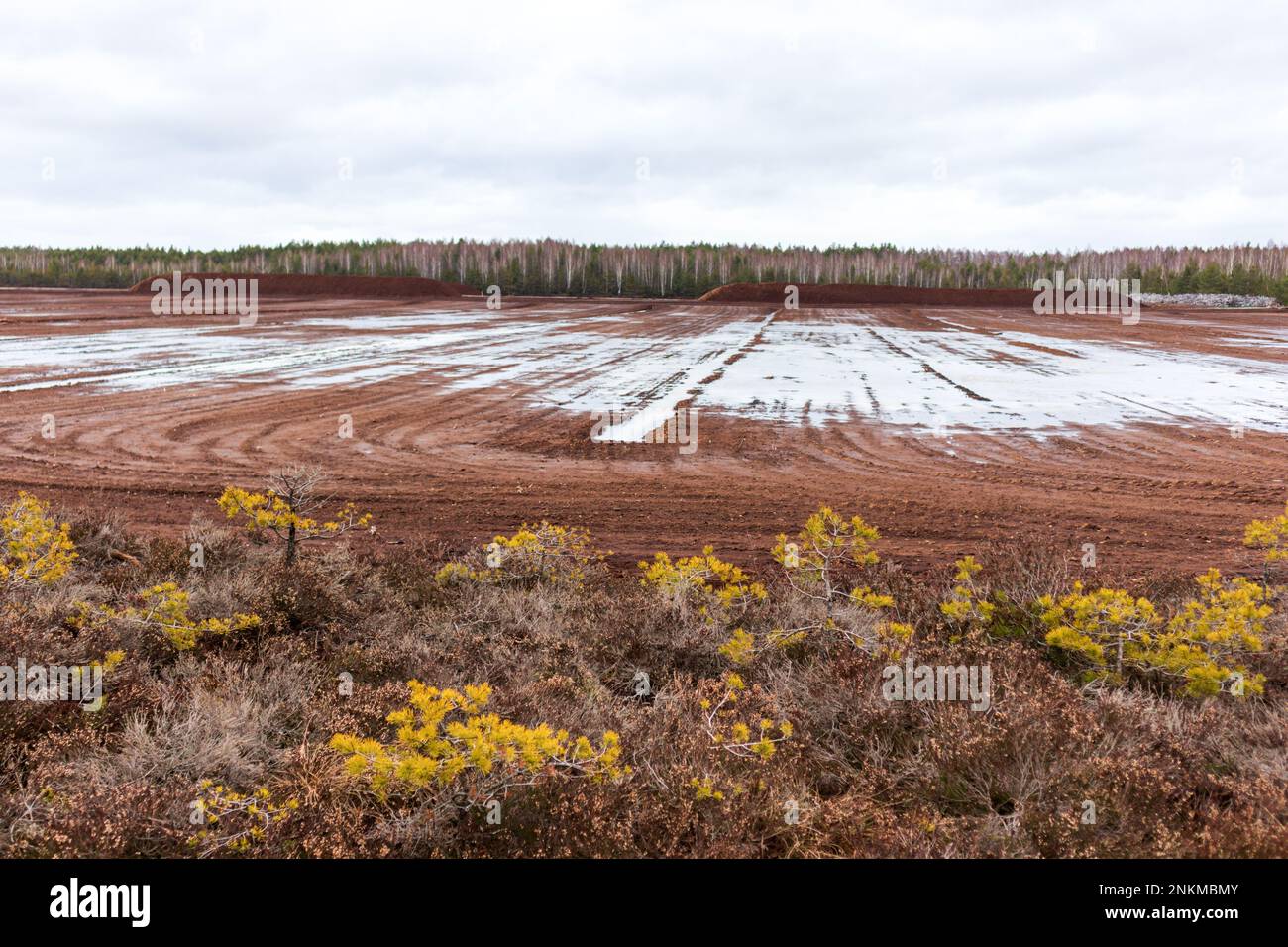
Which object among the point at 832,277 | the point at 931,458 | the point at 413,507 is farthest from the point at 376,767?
the point at 832,277

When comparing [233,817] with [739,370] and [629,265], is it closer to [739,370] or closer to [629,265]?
[739,370]

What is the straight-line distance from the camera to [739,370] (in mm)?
22953

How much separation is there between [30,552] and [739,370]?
19128 mm

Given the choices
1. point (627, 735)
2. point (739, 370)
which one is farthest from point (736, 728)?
point (739, 370)

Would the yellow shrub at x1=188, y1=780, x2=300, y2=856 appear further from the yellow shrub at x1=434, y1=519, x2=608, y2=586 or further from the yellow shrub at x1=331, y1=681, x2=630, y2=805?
the yellow shrub at x1=434, y1=519, x2=608, y2=586

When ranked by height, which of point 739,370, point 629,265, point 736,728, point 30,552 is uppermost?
point 629,265

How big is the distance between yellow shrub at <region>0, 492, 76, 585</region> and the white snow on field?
9.06 meters

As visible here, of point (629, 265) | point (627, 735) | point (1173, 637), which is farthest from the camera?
point (629, 265)

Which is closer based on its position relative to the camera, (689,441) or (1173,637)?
(1173,637)

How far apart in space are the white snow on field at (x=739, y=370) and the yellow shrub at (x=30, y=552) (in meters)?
9.06

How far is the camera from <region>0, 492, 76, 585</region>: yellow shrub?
561 cm

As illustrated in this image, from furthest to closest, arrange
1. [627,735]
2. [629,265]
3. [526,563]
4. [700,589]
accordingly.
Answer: [629,265] < [526,563] < [700,589] < [627,735]

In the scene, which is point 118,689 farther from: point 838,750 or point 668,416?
point 668,416

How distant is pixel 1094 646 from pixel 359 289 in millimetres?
82645
